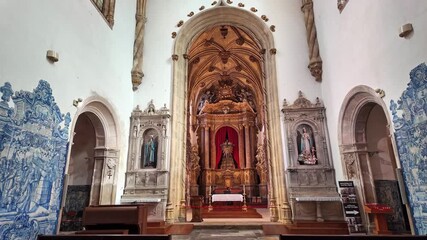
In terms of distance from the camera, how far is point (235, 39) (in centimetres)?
1480

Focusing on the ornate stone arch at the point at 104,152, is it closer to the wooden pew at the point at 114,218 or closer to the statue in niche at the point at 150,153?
the statue in niche at the point at 150,153

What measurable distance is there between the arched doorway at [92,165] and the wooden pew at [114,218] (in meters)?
3.12

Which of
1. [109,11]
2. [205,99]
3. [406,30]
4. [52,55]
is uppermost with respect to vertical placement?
[205,99]

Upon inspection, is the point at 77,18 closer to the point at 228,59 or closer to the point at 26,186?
the point at 26,186

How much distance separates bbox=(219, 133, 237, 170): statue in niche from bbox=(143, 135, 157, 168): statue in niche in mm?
11665

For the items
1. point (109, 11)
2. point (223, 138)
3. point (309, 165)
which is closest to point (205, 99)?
point (223, 138)

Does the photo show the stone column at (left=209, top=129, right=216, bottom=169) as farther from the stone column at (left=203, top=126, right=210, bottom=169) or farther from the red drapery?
the red drapery

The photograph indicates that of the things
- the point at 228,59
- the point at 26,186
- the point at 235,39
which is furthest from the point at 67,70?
the point at 228,59

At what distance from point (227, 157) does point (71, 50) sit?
15586 millimetres

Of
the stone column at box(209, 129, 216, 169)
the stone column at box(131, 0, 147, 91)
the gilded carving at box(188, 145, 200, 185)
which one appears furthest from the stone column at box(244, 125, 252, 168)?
the stone column at box(131, 0, 147, 91)

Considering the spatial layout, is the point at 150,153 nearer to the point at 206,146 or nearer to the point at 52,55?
the point at 52,55

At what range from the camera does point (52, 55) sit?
5.72m

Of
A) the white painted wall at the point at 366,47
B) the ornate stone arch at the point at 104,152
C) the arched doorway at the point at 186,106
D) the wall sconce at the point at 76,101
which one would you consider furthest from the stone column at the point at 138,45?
the white painted wall at the point at 366,47

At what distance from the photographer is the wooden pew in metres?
5.00
